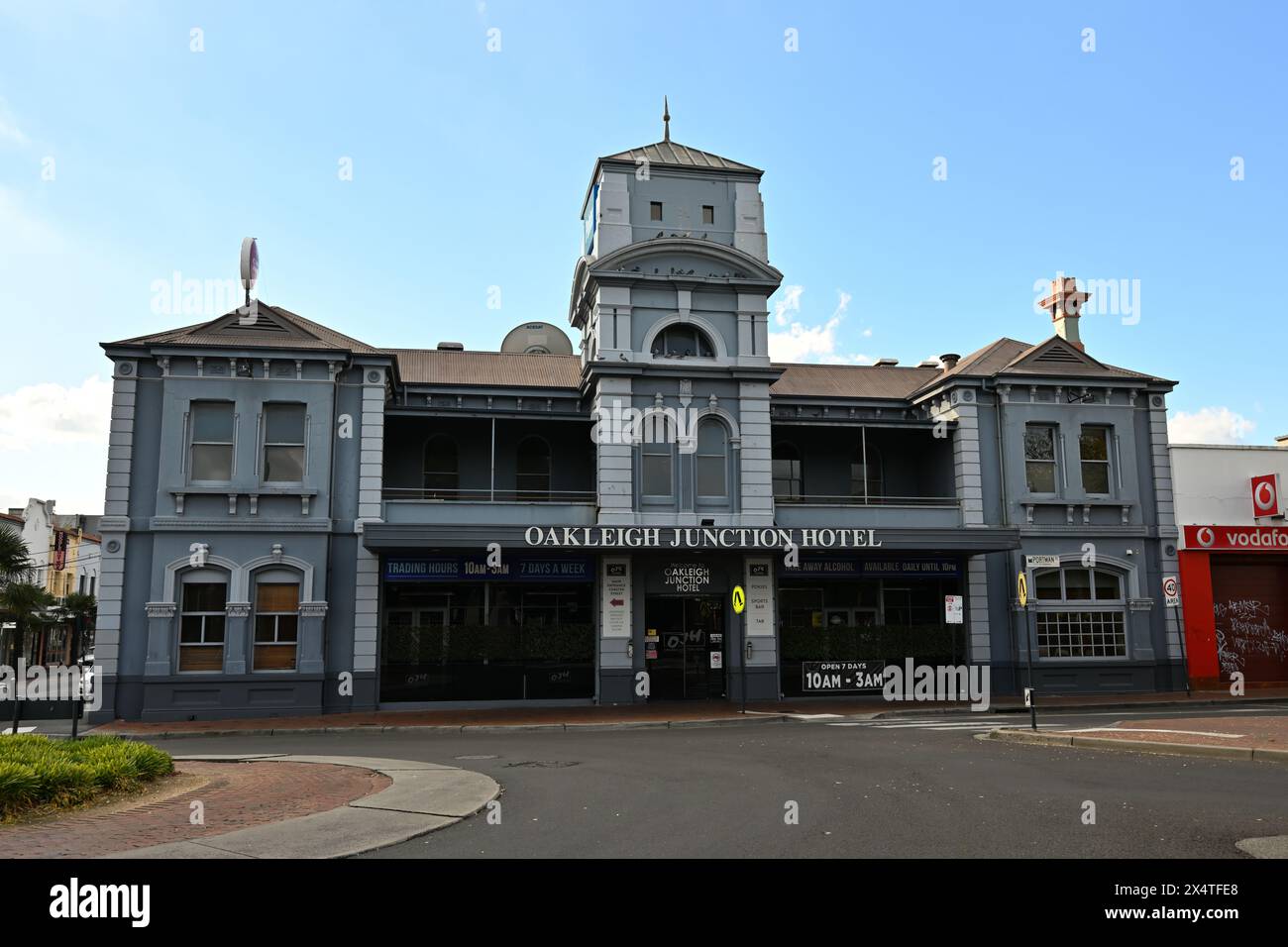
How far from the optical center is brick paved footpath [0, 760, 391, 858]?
26.1 ft

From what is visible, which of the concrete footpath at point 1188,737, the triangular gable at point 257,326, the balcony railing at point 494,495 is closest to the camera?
the concrete footpath at point 1188,737

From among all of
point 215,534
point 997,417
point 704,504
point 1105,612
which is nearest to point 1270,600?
point 1105,612

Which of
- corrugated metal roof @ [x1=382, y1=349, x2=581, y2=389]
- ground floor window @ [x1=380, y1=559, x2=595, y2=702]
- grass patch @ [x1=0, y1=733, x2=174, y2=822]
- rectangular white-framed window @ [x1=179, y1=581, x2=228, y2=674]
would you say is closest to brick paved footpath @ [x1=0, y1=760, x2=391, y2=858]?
grass patch @ [x1=0, y1=733, x2=174, y2=822]

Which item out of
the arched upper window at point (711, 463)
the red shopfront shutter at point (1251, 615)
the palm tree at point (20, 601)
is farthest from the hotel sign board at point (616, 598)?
the palm tree at point (20, 601)

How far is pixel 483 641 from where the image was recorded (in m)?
23.5

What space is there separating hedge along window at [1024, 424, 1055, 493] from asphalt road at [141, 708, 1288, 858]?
1159 centimetres

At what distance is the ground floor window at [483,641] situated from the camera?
23.2 m

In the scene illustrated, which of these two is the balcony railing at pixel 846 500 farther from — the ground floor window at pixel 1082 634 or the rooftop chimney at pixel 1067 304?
the rooftop chimney at pixel 1067 304

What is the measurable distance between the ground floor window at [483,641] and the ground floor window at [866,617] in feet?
16.7

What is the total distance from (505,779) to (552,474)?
15.3 m

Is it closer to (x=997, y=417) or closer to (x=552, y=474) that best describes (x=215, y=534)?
(x=552, y=474)

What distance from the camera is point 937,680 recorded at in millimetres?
25094

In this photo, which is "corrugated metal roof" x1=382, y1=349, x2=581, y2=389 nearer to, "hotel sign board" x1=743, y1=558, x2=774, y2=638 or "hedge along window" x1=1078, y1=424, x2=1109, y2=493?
"hotel sign board" x1=743, y1=558, x2=774, y2=638

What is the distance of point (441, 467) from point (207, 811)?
57.6ft
